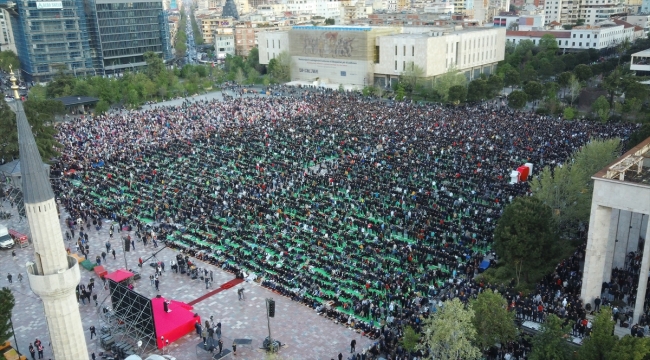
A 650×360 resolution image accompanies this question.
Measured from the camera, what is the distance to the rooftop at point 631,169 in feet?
62.3

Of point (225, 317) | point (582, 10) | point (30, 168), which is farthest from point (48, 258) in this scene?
point (582, 10)

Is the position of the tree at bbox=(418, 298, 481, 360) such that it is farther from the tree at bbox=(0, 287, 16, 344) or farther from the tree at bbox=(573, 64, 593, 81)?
the tree at bbox=(573, 64, 593, 81)

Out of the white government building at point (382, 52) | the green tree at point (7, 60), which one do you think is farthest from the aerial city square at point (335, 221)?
the green tree at point (7, 60)

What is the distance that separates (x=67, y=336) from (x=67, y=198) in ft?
68.0

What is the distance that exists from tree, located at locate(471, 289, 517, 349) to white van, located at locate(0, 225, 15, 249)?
77.1ft

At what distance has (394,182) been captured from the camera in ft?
109

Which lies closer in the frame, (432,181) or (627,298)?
(627,298)

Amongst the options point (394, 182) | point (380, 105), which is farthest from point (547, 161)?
point (380, 105)

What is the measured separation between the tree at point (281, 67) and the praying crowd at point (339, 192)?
24.2 metres

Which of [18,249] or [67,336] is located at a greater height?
[67,336]

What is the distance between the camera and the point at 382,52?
69.2 meters

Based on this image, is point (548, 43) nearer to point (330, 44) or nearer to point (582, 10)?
point (330, 44)

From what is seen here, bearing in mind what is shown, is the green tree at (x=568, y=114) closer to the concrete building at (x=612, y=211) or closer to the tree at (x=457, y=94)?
the tree at (x=457, y=94)

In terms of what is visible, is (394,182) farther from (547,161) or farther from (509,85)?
(509,85)
